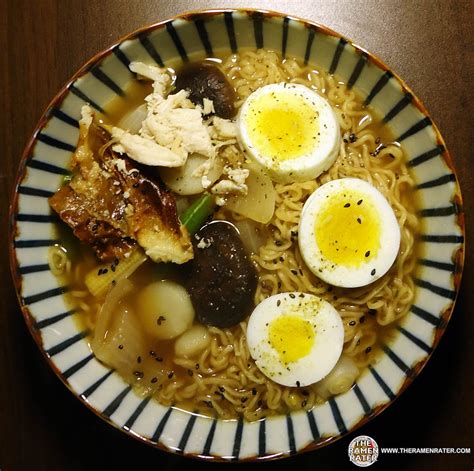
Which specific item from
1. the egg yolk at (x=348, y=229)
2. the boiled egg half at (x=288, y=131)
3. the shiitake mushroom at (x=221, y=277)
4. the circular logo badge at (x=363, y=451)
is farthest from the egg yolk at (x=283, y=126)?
the circular logo badge at (x=363, y=451)

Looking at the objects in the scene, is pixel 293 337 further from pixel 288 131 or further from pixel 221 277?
pixel 288 131

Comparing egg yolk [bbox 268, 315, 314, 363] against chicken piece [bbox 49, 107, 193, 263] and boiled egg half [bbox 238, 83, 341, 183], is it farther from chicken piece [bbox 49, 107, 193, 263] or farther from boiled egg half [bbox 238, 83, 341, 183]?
boiled egg half [bbox 238, 83, 341, 183]

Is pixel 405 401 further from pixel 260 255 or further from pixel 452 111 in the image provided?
pixel 452 111

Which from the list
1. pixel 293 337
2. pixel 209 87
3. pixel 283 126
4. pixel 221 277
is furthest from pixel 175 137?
pixel 293 337

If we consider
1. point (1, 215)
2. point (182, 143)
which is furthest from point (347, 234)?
point (1, 215)

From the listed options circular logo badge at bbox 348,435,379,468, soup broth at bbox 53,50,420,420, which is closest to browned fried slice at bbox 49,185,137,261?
soup broth at bbox 53,50,420,420

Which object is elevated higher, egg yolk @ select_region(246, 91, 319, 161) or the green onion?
egg yolk @ select_region(246, 91, 319, 161)
